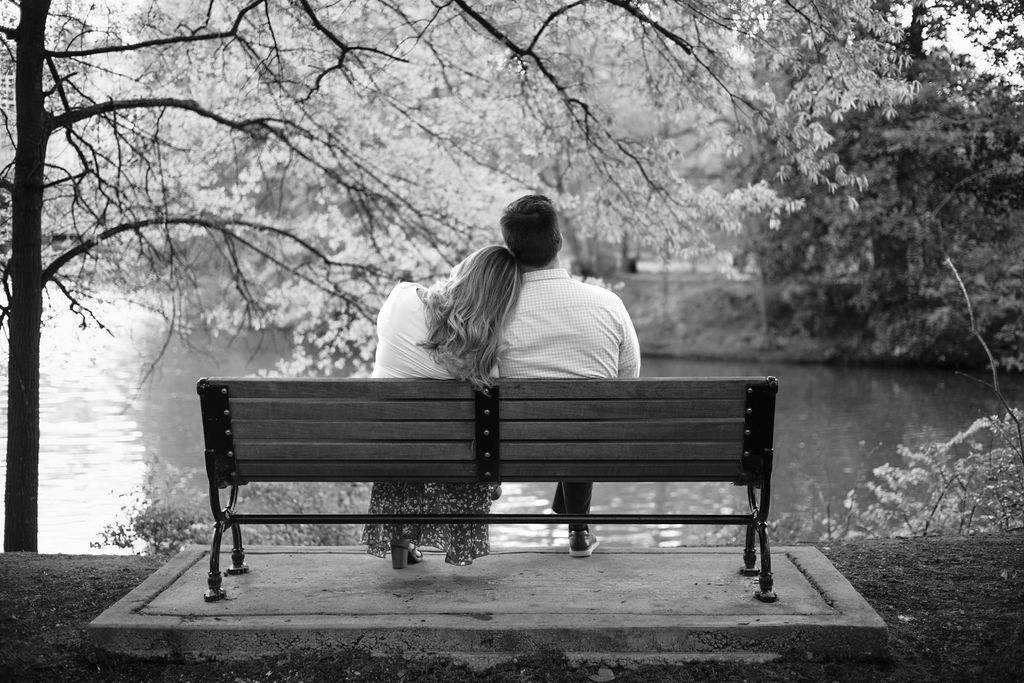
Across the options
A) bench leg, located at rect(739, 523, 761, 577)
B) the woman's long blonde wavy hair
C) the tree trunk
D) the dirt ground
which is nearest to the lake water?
the tree trunk

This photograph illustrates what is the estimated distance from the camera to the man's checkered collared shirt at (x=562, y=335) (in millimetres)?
3918

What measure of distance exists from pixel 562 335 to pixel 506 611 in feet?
3.41

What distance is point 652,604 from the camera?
148 inches

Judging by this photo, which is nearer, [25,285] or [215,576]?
[215,576]

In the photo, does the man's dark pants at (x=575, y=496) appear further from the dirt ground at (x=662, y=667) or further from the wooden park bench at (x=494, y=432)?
the dirt ground at (x=662, y=667)

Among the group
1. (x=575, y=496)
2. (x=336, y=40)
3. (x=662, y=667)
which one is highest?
(x=336, y=40)

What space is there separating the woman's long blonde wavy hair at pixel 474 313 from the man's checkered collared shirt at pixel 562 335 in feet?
0.21

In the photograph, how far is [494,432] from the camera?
145 inches

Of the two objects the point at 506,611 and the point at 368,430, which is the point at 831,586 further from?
the point at 368,430

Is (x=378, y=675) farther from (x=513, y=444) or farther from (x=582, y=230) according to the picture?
(x=582, y=230)

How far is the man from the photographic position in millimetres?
3918

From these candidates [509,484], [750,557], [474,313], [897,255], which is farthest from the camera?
[897,255]

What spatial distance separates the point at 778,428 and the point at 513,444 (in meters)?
15.2

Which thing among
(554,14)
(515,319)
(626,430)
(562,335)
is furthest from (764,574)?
(554,14)
